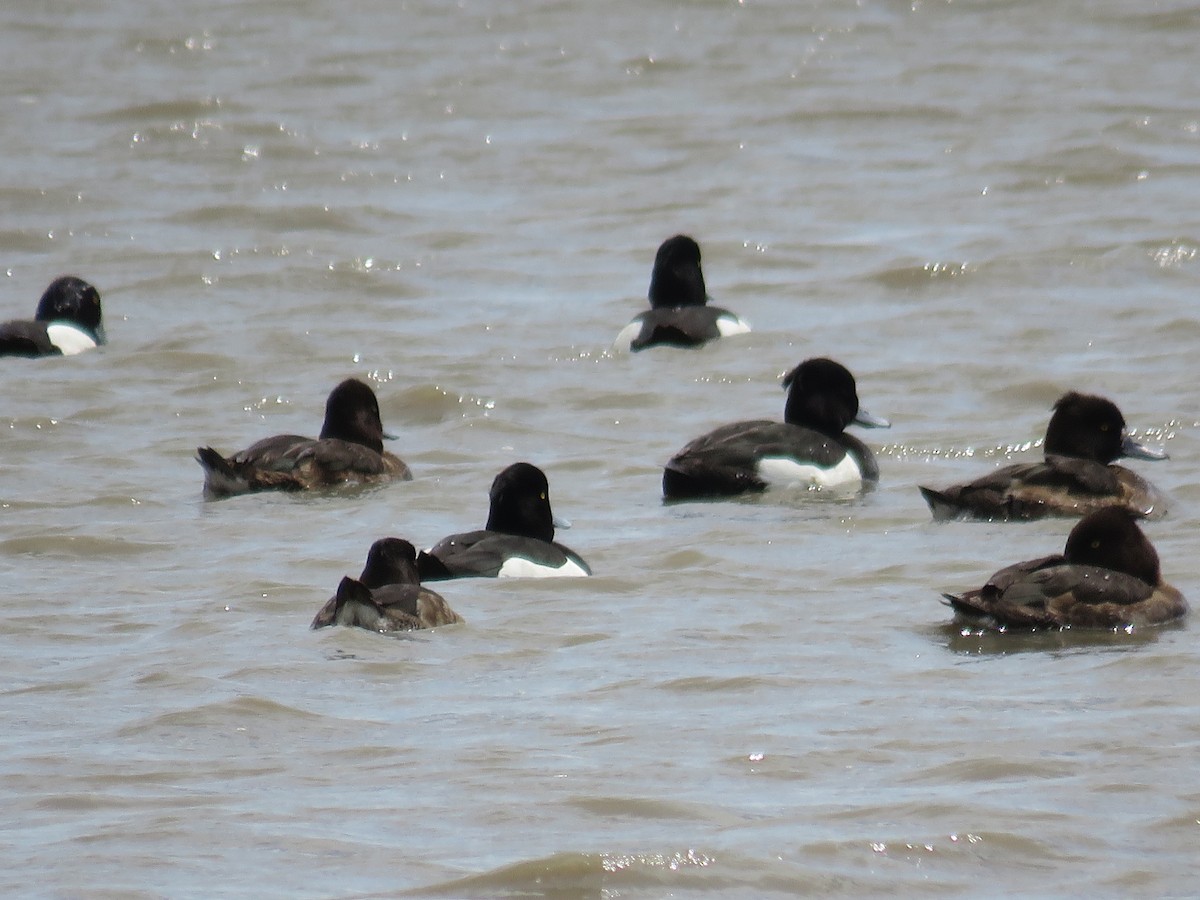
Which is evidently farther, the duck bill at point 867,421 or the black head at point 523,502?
the duck bill at point 867,421

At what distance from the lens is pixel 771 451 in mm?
10812

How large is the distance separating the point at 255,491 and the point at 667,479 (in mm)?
1906

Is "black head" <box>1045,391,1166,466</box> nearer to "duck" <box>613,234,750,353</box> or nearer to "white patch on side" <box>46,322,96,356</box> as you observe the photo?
"duck" <box>613,234,750,353</box>

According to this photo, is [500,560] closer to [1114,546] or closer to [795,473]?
[1114,546]

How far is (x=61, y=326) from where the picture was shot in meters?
15.1

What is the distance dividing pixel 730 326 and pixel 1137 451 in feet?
15.3

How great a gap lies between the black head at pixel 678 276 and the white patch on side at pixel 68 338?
12.0 ft

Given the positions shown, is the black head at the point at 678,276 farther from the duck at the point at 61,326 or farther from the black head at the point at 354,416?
the black head at the point at 354,416

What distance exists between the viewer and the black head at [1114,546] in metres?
8.00

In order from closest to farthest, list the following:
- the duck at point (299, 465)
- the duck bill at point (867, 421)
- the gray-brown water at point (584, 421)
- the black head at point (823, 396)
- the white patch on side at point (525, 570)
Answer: the gray-brown water at point (584, 421) < the white patch on side at point (525, 570) < the duck at point (299, 465) < the black head at point (823, 396) < the duck bill at point (867, 421)

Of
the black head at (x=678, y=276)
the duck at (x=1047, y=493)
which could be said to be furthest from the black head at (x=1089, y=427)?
the black head at (x=678, y=276)

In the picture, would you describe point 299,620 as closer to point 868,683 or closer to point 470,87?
point 868,683

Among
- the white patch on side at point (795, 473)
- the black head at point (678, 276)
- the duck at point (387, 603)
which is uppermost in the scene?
the black head at point (678, 276)

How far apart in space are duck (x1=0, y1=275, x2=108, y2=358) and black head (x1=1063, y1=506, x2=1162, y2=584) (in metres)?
8.34
